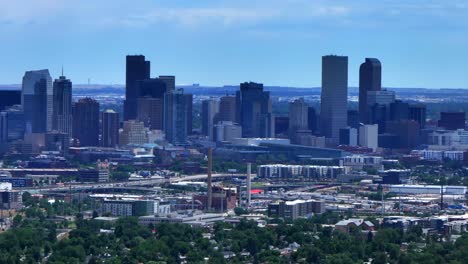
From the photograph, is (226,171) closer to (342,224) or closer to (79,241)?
(342,224)

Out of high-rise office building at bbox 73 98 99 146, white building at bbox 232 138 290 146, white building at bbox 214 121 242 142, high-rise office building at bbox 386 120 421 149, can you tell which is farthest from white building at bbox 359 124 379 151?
high-rise office building at bbox 73 98 99 146

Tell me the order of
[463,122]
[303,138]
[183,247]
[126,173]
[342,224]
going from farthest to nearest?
[463,122]
[303,138]
[126,173]
[342,224]
[183,247]

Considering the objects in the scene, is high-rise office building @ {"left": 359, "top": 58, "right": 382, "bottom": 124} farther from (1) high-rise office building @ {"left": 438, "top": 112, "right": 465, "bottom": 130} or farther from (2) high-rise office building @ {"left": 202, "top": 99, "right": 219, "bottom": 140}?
(2) high-rise office building @ {"left": 202, "top": 99, "right": 219, "bottom": 140}

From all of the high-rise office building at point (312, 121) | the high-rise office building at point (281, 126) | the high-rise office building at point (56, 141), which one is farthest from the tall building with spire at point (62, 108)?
the high-rise office building at point (312, 121)

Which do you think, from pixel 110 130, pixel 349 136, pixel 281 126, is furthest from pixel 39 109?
pixel 349 136

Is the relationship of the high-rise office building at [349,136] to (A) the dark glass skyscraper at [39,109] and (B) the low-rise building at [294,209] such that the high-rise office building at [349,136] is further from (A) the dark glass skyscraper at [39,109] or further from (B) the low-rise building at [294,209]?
(B) the low-rise building at [294,209]

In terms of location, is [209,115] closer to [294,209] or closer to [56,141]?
[56,141]

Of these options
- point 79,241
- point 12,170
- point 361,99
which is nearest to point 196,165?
point 12,170
